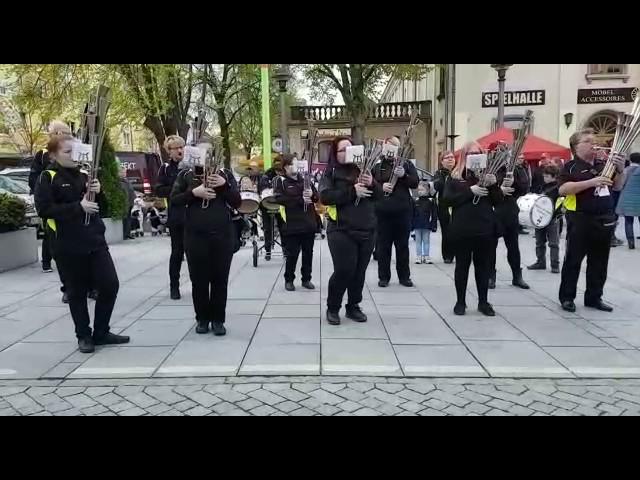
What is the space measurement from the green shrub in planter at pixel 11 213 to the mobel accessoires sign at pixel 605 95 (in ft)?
63.8

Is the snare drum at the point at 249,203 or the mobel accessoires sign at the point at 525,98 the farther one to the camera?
the mobel accessoires sign at the point at 525,98

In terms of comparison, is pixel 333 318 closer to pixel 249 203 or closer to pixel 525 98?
pixel 249 203

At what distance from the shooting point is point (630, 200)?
10.9 metres

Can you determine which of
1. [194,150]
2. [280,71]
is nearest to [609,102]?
[280,71]

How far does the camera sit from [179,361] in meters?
4.77

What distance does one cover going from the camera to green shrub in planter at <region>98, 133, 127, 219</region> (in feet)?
39.5

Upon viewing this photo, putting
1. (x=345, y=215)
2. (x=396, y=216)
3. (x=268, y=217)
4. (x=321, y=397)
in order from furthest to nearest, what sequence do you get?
(x=268, y=217) < (x=396, y=216) < (x=345, y=215) < (x=321, y=397)

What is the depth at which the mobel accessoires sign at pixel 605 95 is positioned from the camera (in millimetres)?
20312

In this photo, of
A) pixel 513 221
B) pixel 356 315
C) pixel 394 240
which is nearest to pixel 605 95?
pixel 513 221

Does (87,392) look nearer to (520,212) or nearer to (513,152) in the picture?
(513,152)

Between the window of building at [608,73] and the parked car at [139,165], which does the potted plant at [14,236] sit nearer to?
the parked car at [139,165]

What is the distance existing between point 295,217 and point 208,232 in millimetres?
2501

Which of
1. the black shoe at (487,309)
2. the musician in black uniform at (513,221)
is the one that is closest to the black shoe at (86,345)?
the black shoe at (487,309)

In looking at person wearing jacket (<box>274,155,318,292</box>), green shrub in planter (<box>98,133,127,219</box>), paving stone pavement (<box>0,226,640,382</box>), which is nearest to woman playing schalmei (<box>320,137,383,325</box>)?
paving stone pavement (<box>0,226,640,382</box>)
